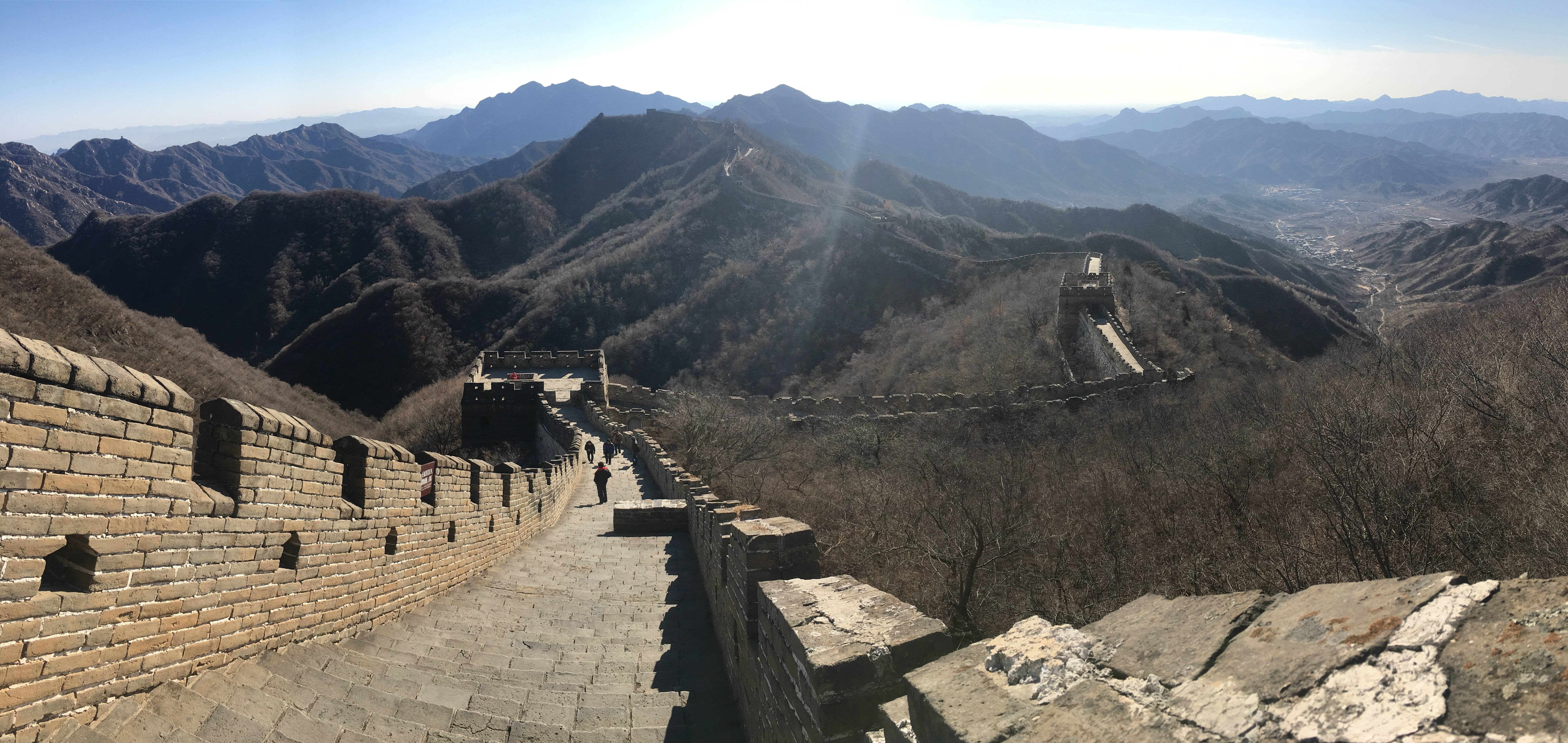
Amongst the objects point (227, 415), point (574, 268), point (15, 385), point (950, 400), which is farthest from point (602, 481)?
point (574, 268)

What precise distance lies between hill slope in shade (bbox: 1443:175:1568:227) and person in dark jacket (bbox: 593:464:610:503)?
126 m

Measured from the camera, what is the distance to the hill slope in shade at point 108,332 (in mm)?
24703

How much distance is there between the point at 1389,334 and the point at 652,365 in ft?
122

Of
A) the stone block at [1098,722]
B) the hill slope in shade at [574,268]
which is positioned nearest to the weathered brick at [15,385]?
the stone block at [1098,722]

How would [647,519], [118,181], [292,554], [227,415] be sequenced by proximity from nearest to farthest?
[227,415]
[292,554]
[647,519]
[118,181]

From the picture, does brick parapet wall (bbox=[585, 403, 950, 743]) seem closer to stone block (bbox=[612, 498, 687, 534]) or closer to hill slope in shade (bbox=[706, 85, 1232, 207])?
stone block (bbox=[612, 498, 687, 534])

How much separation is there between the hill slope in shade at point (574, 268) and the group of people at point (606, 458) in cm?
2176

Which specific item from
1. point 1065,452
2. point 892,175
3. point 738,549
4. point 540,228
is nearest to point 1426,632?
point 738,549

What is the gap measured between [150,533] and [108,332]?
32.6 meters

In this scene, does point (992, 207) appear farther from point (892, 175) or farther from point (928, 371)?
point (928, 371)

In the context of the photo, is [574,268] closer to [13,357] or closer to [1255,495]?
[1255,495]

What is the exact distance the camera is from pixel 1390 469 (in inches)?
273

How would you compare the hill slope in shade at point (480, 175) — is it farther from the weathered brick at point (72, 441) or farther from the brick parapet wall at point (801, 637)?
the weathered brick at point (72, 441)

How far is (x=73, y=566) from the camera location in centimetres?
322
